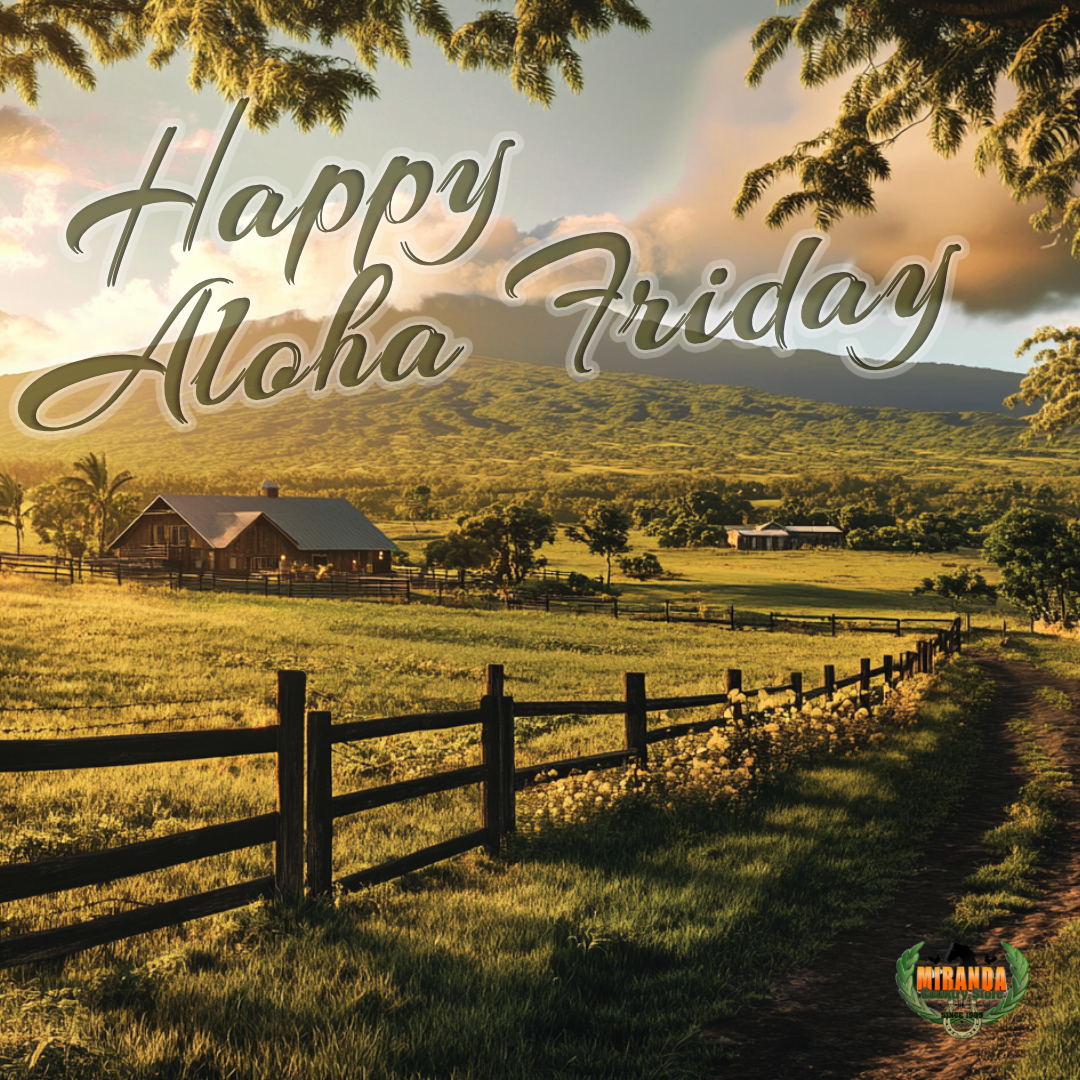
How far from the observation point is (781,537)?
14112 centimetres

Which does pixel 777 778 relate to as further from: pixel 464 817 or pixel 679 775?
pixel 464 817

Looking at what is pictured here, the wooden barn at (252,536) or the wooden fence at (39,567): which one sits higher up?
the wooden barn at (252,536)

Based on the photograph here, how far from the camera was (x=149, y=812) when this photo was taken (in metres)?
8.51

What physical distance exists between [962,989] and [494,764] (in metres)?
3.60

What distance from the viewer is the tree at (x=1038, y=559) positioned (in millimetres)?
53125

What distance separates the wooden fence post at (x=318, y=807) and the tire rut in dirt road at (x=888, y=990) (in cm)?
260

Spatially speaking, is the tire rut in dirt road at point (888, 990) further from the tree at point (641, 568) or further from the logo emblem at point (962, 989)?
the tree at point (641, 568)

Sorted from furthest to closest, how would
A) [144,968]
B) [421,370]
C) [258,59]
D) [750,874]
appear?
[421,370] → [258,59] → [750,874] → [144,968]

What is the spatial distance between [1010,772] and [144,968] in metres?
11.2

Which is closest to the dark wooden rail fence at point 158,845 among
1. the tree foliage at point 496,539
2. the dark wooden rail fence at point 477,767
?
the dark wooden rail fence at point 477,767

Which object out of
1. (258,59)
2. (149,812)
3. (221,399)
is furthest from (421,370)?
(149,812)

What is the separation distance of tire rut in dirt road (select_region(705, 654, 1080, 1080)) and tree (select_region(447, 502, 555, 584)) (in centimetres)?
5913

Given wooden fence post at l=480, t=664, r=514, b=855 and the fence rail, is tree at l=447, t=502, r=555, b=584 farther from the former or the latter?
wooden fence post at l=480, t=664, r=514, b=855

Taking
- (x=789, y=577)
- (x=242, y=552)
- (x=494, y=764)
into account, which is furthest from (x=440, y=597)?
(x=789, y=577)
